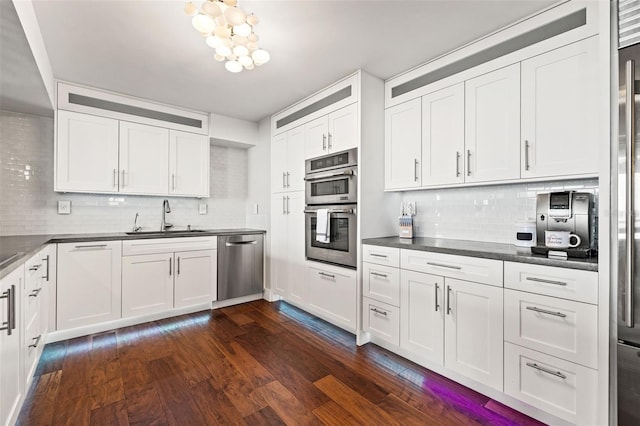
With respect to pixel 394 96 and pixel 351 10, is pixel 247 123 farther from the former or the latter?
pixel 351 10

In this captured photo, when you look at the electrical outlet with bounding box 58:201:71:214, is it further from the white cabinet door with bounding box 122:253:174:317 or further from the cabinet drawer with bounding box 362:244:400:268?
the cabinet drawer with bounding box 362:244:400:268

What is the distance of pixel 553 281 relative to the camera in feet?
5.32

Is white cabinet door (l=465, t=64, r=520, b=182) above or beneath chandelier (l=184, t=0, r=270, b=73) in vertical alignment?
beneath

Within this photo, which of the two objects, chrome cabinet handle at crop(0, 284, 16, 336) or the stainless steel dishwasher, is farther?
the stainless steel dishwasher

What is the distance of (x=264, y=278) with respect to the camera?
4012mm

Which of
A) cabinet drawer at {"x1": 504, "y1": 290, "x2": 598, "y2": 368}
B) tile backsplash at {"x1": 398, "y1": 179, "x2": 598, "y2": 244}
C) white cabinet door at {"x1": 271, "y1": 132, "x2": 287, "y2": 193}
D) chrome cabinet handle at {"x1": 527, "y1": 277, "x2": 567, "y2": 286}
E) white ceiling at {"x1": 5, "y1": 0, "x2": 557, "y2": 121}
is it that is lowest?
cabinet drawer at {"x1": 504, "y1": 290, "x2": 598, "y2": 368}

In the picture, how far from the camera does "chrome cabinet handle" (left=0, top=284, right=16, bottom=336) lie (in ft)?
4.44

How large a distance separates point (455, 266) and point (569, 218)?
71 cm

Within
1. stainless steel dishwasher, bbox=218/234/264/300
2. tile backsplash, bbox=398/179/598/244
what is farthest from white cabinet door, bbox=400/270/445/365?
stainless steel dishwasher, bbox=218/234/264/300

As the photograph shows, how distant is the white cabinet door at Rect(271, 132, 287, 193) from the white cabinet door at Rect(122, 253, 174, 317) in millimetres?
1459

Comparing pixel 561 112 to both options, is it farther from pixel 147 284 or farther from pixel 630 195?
pixel 147 284

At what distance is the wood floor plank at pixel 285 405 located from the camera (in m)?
1.69

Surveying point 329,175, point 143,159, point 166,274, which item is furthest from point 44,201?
point 329,175

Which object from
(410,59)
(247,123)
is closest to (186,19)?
(410,59)
